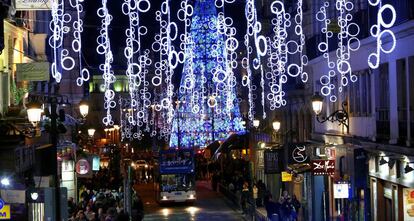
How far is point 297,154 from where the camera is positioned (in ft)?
112

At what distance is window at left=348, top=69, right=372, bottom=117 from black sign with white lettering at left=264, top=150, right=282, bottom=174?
29.9 ft

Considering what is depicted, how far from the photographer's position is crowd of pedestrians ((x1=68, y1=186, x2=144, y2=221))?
25.8 m

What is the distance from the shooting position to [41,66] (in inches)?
Answer: 952

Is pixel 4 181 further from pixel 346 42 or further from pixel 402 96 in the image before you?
pixel 346 42

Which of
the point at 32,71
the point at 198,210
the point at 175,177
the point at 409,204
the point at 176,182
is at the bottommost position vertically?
the point at 198,210

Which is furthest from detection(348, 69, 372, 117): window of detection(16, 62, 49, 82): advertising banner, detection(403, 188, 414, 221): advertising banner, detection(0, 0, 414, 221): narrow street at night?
detection(16, 62, 49, 82): advertising banner

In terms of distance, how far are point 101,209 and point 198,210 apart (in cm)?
1803

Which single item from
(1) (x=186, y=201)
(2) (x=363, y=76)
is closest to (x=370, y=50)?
(2) (x=363, y=76)

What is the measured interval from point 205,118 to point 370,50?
48.7 m

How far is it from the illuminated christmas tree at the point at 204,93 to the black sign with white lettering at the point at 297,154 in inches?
1368

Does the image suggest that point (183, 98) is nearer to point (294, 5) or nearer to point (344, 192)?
point (294, 5)

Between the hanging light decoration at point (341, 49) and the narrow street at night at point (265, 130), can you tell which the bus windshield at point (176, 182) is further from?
the hanging light decoration at point (341, 49)

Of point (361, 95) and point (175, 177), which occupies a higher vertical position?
point (361, 95)

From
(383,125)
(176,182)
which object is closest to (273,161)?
(176,182)
